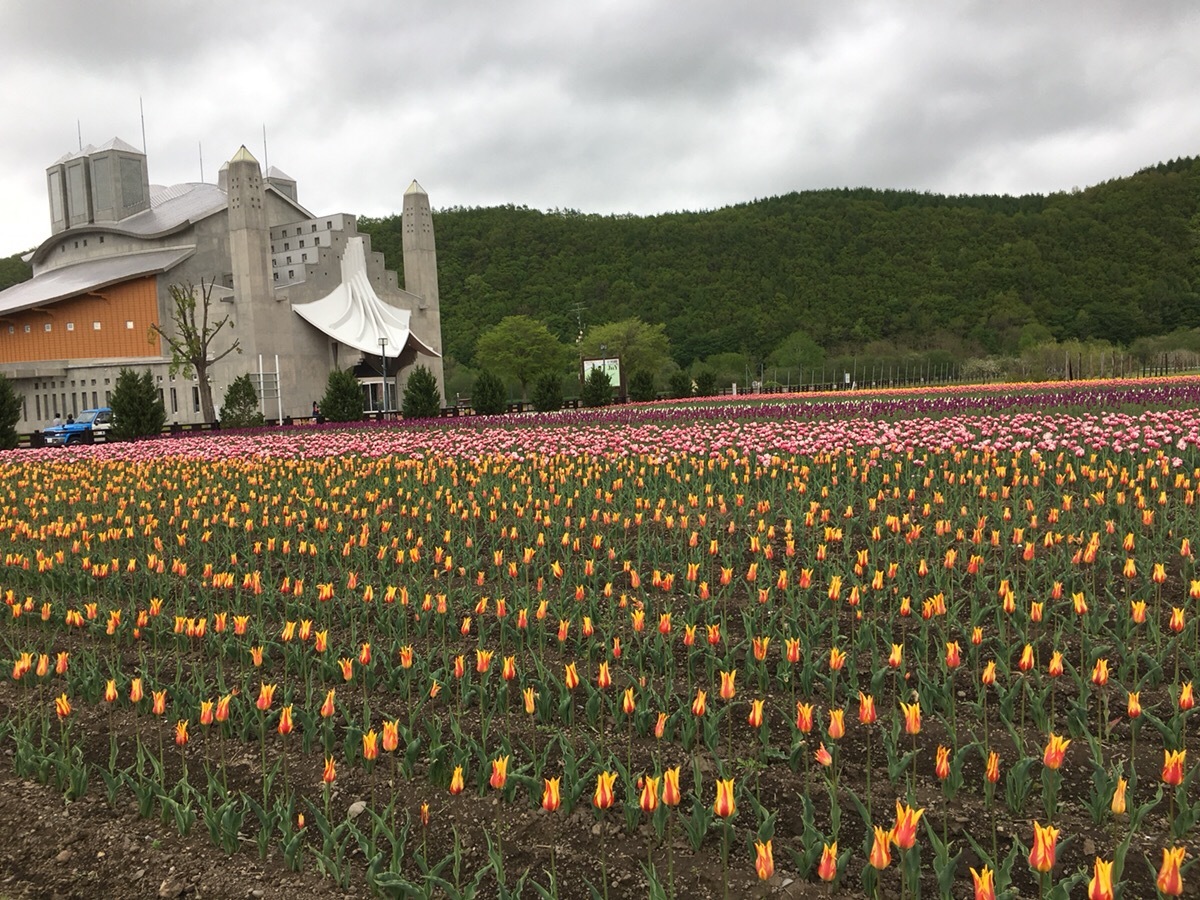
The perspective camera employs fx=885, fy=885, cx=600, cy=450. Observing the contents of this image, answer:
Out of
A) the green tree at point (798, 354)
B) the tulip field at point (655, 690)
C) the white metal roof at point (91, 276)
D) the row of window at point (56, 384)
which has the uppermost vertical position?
the white metal roof at point (91, 276)

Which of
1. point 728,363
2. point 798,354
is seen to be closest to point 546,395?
point 798,354

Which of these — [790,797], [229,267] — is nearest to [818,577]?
[790,797]

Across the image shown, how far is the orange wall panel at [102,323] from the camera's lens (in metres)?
54.3

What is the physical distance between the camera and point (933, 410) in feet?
64.1

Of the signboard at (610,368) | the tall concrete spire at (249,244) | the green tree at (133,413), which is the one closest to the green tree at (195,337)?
the tall concrete spire at (249,244)

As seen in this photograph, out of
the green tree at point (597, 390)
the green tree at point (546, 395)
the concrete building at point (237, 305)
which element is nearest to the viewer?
the green tree at point (546, 395)

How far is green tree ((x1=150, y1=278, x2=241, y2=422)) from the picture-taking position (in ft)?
131

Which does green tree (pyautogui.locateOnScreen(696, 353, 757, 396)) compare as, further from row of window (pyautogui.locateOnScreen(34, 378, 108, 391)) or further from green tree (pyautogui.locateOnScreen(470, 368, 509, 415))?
row of window (pyautogui.locateOnScreen(34, 378, 108, 391))

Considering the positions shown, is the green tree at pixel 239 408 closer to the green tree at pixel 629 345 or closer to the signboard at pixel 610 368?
the signboard at pixel 610 368

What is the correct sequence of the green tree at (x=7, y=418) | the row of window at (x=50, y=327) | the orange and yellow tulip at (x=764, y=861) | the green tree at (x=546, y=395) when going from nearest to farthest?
the orange and yellow tulip at (x=764, y=861) < the green tree at (x=7, y=418) < the green tree at (x=546, y=395) < the row of window at (x=50, y=327)

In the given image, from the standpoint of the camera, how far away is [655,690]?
5133 millimetres

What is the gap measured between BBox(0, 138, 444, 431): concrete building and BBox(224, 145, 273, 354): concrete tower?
0.20 ft

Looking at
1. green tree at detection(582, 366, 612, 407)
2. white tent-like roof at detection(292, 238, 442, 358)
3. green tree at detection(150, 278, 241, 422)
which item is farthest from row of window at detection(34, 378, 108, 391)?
green tree at detection(582, 366, 612, 407)

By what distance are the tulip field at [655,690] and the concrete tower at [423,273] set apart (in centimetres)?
4963
